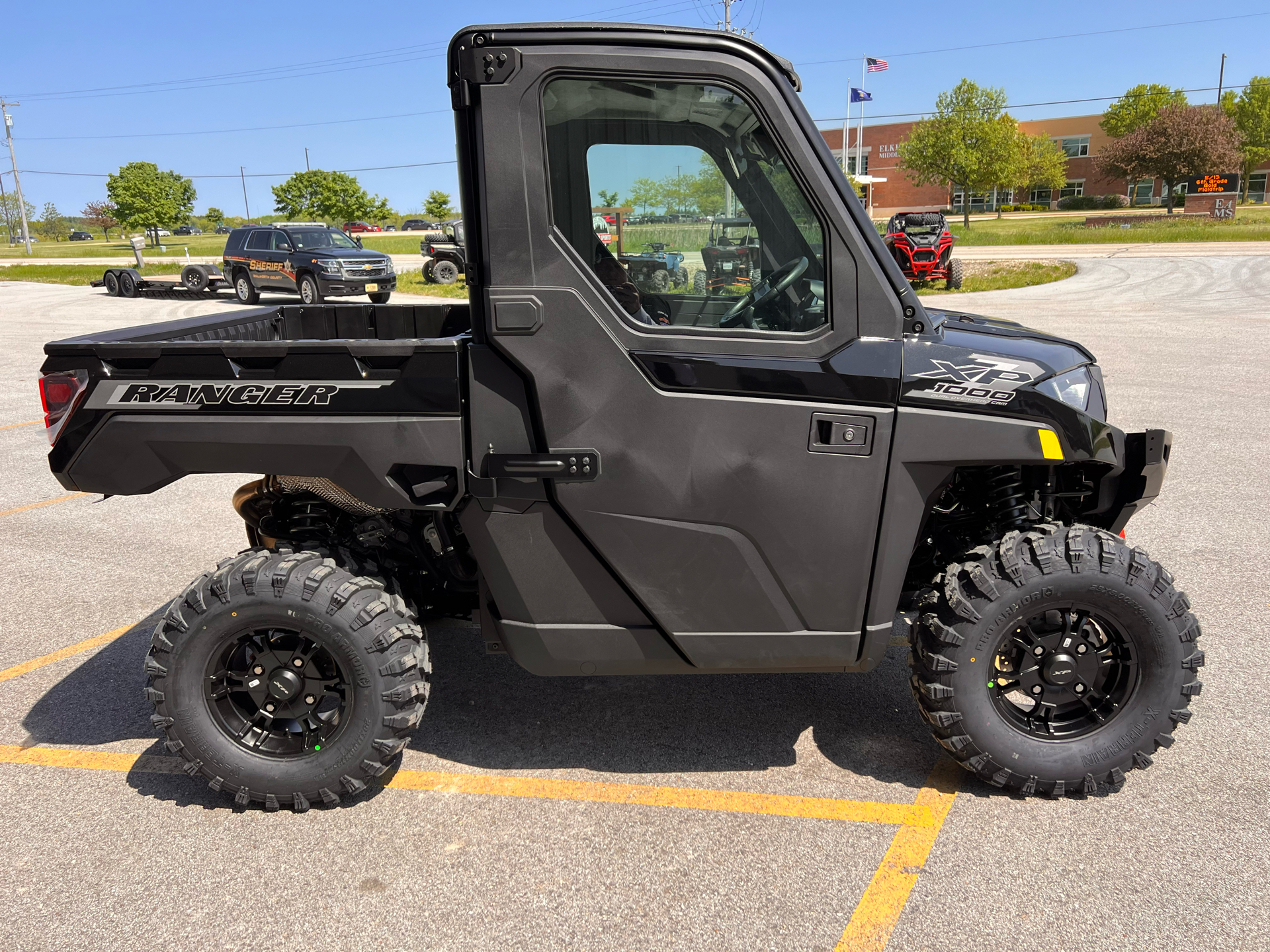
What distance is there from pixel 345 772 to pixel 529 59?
7.79ft

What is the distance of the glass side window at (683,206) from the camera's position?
8.96ft

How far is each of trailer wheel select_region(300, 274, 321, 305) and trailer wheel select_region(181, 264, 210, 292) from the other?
4.03m

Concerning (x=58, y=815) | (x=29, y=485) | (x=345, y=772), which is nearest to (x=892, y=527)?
(x=345, y=772)

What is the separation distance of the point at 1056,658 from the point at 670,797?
1420mm

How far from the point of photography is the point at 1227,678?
3926mm

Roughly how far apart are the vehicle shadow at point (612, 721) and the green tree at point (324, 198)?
65.3m

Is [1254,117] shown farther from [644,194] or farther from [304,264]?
[644,194]

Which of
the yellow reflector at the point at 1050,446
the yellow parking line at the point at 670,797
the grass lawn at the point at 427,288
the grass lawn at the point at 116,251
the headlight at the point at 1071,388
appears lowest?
the yellow parking line at the point at 670,797

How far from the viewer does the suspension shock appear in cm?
328

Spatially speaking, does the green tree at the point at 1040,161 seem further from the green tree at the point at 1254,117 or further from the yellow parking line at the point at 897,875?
the yellow parking line at the point at 897,875

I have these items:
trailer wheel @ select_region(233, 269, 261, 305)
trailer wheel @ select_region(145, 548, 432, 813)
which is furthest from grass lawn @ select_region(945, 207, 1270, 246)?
trailer wheel @ select_region(145, 548, 432, 813)

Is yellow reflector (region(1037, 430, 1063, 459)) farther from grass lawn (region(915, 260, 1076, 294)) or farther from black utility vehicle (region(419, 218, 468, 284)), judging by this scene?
black utility vehicle (region(419, 218, 468, 284))

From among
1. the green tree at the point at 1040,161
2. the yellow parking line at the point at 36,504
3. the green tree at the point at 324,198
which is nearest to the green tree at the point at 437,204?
the green tree at the point at 324,198

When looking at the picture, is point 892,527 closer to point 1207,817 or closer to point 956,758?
point 956,758
